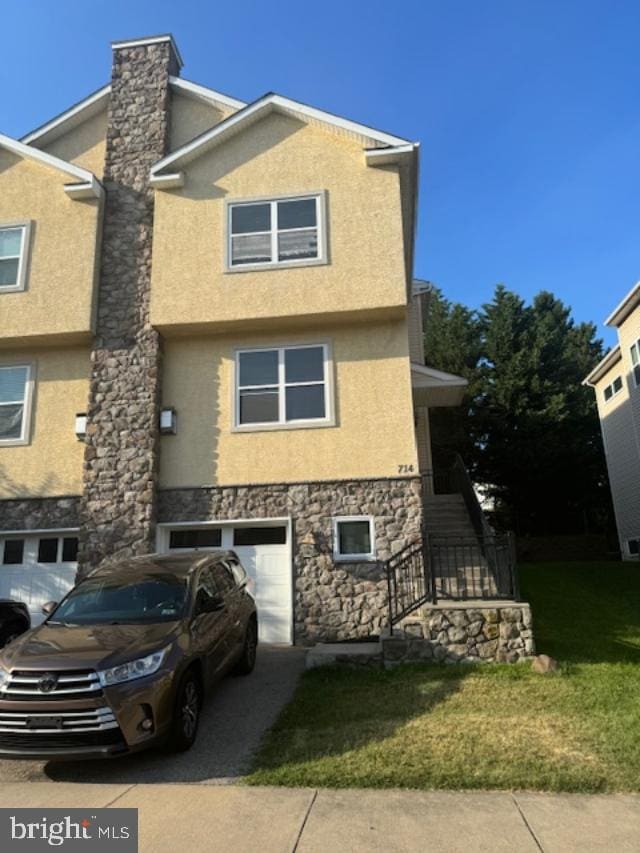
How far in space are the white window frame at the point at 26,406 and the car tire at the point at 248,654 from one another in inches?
259

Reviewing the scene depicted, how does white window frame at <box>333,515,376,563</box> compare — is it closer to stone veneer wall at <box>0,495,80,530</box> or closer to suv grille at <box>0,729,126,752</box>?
stone veneer wall at <box>0,495,80,530</box>

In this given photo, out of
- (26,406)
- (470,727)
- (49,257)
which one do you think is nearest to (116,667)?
(470,727)

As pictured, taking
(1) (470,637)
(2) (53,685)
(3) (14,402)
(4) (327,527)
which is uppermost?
(3) (14,402)

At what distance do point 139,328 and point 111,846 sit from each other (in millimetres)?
9768

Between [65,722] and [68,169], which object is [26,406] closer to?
[68,169]

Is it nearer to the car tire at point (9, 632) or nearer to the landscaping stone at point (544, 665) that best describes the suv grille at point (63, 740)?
the car tire at point (9, 632)

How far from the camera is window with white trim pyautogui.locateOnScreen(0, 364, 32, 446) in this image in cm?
1245

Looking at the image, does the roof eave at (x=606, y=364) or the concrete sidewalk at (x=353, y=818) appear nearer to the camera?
the concrete sidewalk at (x=353, y=818)

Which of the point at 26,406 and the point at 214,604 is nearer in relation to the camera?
the point at 214,604

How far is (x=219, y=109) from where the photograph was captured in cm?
1416

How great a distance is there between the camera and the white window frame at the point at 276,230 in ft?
39.5

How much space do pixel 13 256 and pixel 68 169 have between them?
7.15ft

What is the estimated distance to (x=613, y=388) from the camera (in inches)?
912

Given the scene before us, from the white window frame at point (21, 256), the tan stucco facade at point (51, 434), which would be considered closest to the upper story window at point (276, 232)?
the tan stucco facade at point (51, 434)
